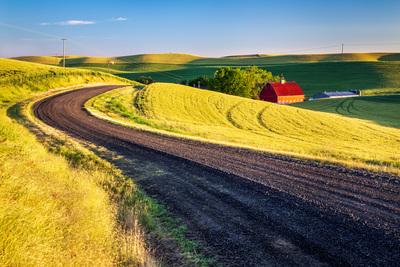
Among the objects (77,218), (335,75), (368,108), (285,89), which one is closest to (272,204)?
(77,218)

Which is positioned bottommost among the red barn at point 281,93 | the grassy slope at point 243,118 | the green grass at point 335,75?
the grassy slope at point 243,118

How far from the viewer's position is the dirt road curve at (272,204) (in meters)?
7.09

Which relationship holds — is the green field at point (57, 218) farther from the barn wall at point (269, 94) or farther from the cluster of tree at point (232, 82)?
the barn wall at point (269, 94)

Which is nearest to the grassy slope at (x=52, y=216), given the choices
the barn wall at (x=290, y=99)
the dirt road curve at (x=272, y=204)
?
the dirt road curve at (x=272, y=204)

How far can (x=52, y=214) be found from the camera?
6734mm

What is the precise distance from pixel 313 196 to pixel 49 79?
2071 inches

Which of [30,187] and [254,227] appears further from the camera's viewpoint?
[254,227]

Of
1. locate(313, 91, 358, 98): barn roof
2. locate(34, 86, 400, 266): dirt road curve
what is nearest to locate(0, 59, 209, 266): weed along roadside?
locate(34, 86, 400, 266): dirt road curve

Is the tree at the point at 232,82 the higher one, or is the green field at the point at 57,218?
the tree at the point at 232,82

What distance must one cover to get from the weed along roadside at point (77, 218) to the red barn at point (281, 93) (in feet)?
304

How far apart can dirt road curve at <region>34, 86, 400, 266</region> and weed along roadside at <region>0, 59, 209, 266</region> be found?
0.79 meters

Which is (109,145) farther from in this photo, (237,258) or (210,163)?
(237,258)

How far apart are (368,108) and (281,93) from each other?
2723cm

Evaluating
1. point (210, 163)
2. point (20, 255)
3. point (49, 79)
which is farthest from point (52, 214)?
point (49, 79)
